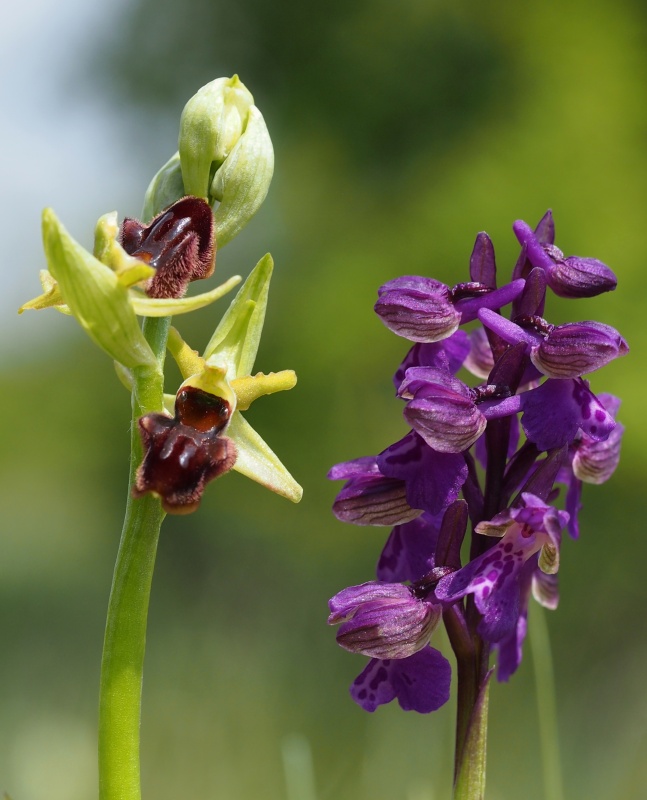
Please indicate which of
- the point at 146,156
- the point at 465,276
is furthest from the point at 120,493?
the point at 465,276

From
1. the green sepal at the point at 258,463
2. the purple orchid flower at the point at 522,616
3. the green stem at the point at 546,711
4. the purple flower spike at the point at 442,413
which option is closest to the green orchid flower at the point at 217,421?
the green sepal at the point at 258,463

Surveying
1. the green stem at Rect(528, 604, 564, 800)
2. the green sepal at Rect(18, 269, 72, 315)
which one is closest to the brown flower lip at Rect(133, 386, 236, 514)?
the green sepal at Rect(18, 269, 72, 315)


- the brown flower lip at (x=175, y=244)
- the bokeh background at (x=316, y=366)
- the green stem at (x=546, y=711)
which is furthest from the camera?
the bokeh background at (x=316, y=366)

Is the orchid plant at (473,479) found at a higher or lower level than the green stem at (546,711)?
higher

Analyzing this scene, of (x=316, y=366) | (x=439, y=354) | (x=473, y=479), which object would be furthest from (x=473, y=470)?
(x=316, y=366)

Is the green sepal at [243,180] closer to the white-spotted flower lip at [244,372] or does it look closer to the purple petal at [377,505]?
the white-spotted flower lip at [244,372]

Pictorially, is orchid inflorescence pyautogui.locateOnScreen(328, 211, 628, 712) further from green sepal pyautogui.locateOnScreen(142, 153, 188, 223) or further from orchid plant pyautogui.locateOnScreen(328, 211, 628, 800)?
green sepal pyautogui.locateOnScreen(142, 153, 188, 223)

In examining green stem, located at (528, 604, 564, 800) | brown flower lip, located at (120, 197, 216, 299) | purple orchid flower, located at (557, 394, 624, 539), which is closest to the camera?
brown flower lip, located at (120, 197, 216, 299)

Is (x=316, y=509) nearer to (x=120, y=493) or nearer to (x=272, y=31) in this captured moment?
(x=120, y=493)
